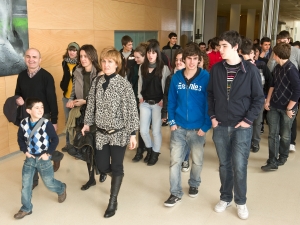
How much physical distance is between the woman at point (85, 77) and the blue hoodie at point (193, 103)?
1.05 m

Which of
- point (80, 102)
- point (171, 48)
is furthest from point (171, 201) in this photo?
point (171, 48)

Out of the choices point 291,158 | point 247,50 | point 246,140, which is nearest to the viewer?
point 246,140

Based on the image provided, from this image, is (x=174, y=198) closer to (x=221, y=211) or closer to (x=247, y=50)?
(x=221, y=211)

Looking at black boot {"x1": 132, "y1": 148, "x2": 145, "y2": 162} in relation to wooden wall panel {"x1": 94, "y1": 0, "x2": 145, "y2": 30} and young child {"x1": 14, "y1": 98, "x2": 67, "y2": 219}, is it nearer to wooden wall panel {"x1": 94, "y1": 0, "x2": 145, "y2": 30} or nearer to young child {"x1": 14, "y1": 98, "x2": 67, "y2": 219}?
young child {"x1": 14, "y1": 98, "x2": 67, "y2": 219}

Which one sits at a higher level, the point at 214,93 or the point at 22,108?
the point at 214,93

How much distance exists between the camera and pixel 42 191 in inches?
145

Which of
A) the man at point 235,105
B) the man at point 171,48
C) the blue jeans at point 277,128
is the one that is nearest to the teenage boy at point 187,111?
the man at point 235,105

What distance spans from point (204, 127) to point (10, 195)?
7.24ft

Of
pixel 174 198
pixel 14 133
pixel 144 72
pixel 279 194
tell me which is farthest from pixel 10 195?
pixel 279 194

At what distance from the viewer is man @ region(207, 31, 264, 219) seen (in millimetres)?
2848

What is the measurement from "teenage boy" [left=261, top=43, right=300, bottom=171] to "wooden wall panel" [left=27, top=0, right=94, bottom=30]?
10.9 ft

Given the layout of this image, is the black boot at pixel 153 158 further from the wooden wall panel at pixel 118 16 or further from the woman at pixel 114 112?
the wooden wall panel at pixel 118 16

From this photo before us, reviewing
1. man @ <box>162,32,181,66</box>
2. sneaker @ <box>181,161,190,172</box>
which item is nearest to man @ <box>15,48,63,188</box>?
sneaker @ <box>181,161,190,172</box>

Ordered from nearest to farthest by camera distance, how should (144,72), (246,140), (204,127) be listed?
(246,140) → (204,127) → (144,72)
